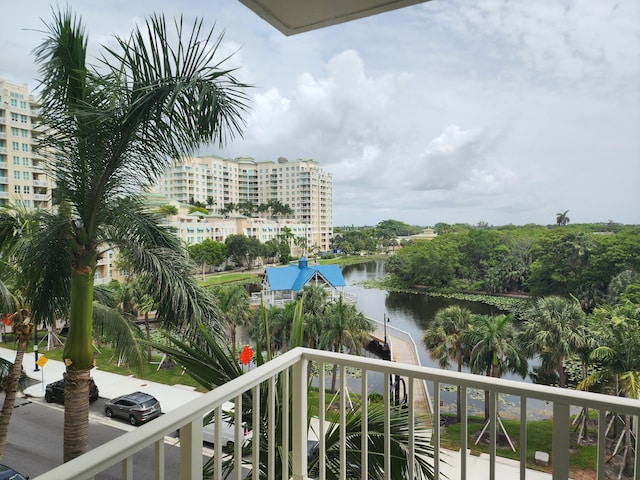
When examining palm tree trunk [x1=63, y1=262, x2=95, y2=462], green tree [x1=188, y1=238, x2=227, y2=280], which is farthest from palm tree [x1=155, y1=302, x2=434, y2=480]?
green tree [x1=188, y1=238, x2=227, y2=280]

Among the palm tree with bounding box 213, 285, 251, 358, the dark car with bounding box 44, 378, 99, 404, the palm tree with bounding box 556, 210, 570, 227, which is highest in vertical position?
the palm tree with bounding box 556, 210, 570, 227

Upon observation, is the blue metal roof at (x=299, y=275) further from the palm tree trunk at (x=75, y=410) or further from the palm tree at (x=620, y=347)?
the palm tree at (x=620, y=347)

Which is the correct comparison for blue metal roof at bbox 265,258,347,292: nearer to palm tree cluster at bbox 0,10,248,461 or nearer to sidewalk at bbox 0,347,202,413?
palm tree cluster at bbox 0,10,248,461

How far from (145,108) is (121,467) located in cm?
188

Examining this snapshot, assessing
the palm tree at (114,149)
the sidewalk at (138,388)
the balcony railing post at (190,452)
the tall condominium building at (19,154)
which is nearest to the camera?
the balcony railing post at (190,452)

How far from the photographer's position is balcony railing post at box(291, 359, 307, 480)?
1.54 metres

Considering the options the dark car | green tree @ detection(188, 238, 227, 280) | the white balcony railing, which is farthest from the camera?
green tree @ detection(188, 238, 227, 280)

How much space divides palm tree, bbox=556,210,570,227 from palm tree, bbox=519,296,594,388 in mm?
554

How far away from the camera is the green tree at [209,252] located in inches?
137

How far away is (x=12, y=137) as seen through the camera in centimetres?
254

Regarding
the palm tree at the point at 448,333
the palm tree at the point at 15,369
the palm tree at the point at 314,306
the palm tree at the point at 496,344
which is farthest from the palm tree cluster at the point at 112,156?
the palm tree at the point at 496,344

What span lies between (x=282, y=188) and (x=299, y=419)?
8.86 feet

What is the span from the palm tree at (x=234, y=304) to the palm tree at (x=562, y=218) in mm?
2536

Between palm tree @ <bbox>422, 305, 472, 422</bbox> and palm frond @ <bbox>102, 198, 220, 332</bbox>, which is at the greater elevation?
palm frond @ <bbox>102, 198, 220, 332</bbox>
